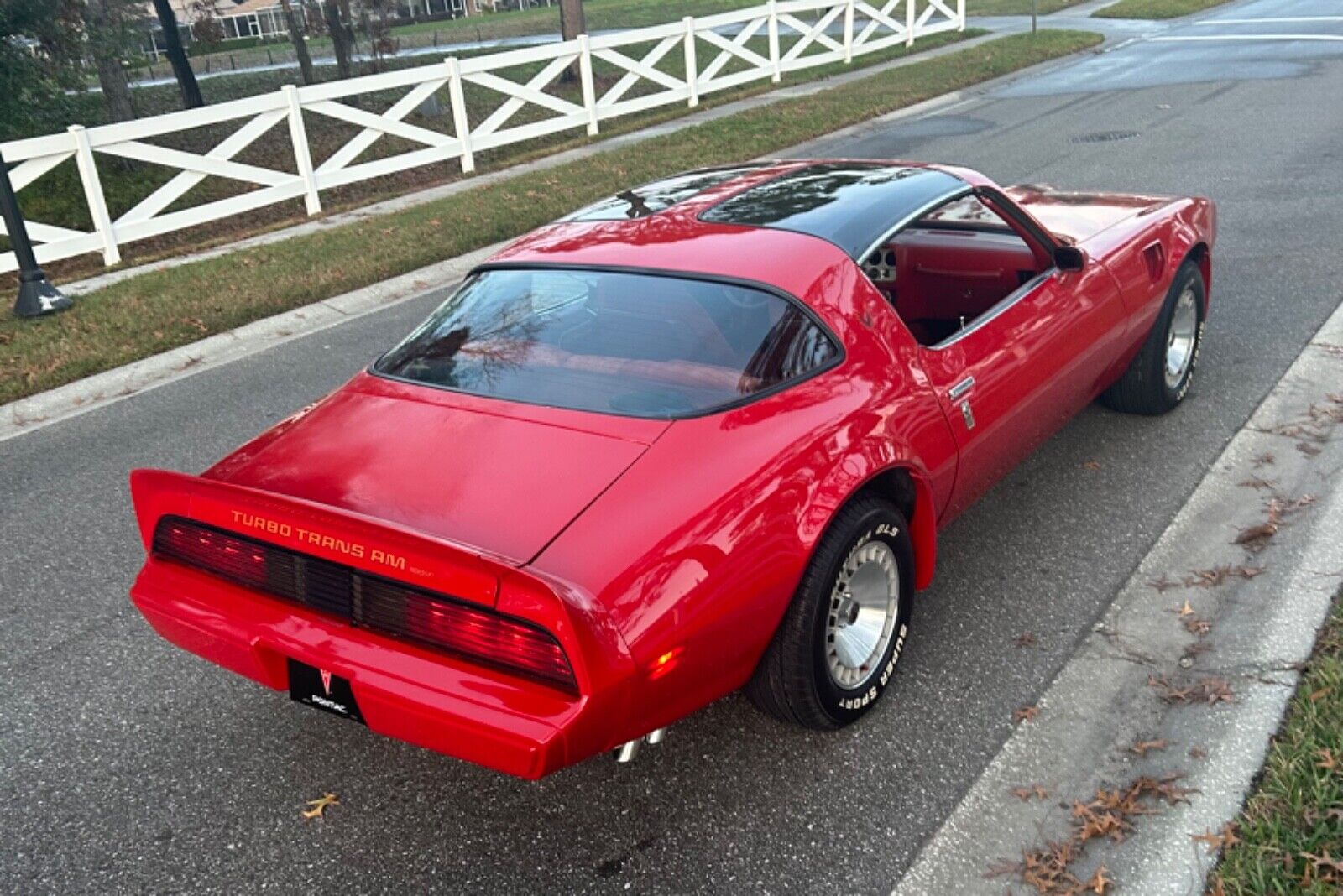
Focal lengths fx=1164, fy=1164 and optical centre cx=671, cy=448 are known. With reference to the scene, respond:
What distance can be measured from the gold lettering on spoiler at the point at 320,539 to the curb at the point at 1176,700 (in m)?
1.50

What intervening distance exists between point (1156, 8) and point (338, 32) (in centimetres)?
1831

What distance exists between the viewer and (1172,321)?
17.5 ft

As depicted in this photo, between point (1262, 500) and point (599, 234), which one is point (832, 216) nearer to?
point (599, 234)

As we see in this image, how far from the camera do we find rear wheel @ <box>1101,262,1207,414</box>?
17.3 ft

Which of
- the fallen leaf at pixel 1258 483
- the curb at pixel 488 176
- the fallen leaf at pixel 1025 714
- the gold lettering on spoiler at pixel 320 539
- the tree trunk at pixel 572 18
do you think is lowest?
the fallen leaf at pixel 1258 483

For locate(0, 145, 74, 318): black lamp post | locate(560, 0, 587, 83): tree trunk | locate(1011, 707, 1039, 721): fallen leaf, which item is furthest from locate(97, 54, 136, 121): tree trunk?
locate(1011, 707, 1039, 721): fallen leaf

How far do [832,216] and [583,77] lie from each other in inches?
520

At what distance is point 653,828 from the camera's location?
125 inches

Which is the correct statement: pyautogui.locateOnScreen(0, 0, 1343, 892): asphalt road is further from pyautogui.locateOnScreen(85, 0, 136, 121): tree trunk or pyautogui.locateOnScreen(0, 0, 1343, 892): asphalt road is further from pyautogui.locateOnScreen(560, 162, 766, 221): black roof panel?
pyautogui.locateOnScreen(85, 0, 136, 121): tree trunk

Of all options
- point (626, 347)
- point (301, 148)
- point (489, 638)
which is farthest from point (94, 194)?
point (489, 638)

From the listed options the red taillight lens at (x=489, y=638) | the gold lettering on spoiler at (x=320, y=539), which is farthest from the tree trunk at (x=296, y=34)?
the red taillight lens at (x=489, y=638)

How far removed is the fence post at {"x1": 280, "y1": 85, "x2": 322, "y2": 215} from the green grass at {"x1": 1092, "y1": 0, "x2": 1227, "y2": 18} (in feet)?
68.0

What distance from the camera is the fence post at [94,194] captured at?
34.8 ft

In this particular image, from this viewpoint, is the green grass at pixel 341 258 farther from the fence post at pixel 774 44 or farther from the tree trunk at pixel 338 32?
the tree trunk at pixel 338 32
